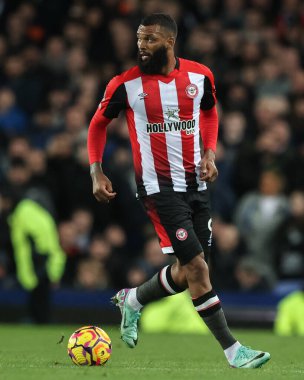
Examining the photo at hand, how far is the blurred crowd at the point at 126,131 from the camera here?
1342cm

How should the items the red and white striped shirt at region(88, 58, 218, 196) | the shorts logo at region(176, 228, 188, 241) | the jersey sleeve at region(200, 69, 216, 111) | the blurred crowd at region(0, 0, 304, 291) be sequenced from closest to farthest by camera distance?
the shorts logo at region(176, 228, 188, 241) < the red and white striped shirt at region(88, 58, 218, 196) < the jersey sleeve at region(200, 69, 216, 111) < the blurred crowd at region(0, 0, 304, 291)

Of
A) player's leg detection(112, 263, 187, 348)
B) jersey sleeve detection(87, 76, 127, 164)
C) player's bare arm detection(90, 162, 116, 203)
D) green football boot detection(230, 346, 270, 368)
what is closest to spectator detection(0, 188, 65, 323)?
player's leg detection(112, 263, 187, 348)

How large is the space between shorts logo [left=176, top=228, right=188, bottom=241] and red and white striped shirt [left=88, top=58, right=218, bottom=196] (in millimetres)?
329

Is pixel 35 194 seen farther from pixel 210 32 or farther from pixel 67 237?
pixel 210 32

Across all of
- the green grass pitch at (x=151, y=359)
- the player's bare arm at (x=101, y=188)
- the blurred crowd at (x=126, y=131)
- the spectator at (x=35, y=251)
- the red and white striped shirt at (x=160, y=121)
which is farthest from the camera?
the blurred crowd at (x=126, y=131)

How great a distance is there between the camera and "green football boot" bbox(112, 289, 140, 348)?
8.54 meters

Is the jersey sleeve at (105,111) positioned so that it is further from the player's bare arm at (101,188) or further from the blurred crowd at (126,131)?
the blurred crowd at (126,131)

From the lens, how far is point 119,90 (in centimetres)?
805

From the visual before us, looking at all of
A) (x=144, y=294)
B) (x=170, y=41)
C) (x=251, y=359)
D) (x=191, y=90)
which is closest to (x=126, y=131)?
(x=144, y=294)

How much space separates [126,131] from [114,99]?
6720 millimetres

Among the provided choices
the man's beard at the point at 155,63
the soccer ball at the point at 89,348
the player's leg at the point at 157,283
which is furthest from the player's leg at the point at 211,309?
the man's beard at the point at 155,63

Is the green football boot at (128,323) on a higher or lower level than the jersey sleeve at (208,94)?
lower

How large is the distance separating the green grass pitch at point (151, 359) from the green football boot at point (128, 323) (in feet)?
0.49

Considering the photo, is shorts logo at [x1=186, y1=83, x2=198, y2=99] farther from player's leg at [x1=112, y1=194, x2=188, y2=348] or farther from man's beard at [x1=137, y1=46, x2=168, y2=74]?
player's leg at [x1=112, y1=194, x2=188, y2=348]
